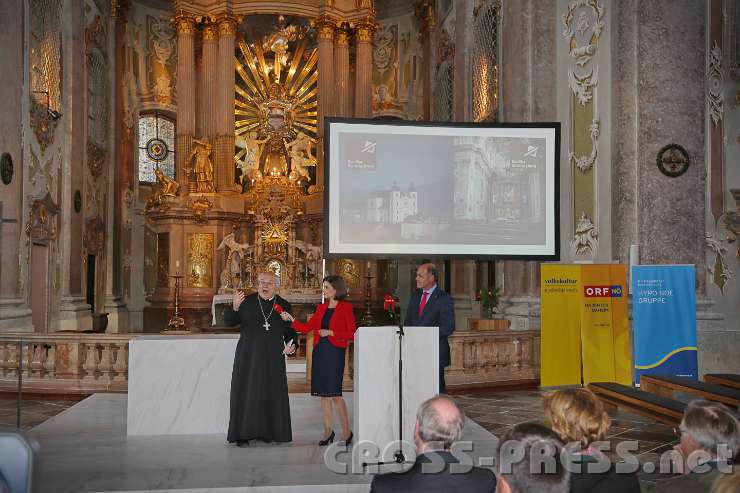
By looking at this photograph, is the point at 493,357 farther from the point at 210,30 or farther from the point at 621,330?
the point at 210,30

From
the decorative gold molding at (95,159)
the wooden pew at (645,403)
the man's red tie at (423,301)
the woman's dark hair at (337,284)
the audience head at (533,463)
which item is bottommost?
the wooden pew at (645,403)

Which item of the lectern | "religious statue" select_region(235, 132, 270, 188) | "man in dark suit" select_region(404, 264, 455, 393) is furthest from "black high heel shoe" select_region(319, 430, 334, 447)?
"religious statue" select_region(235, 132, 270, 188)

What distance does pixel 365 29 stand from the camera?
23641 mm

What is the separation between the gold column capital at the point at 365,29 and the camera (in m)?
23.6

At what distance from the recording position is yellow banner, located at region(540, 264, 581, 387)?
10172 millimetres

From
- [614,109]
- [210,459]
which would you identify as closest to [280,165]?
[614,109]

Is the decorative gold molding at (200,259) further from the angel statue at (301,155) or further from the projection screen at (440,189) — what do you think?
the projection screen at (440,189)

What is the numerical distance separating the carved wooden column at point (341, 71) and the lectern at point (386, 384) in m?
17.5

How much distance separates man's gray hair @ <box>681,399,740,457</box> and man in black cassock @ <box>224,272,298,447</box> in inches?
169

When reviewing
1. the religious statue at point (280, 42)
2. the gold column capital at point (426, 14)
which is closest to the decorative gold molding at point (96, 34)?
the religious statue at point (280, 42)

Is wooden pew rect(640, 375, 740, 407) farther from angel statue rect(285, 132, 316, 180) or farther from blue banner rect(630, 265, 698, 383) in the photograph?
angel statue rect(285, 132, 316, 180)

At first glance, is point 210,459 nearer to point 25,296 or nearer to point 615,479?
point 615,479

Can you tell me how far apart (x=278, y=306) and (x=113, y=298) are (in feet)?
54.0

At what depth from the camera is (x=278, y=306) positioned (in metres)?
7.03
